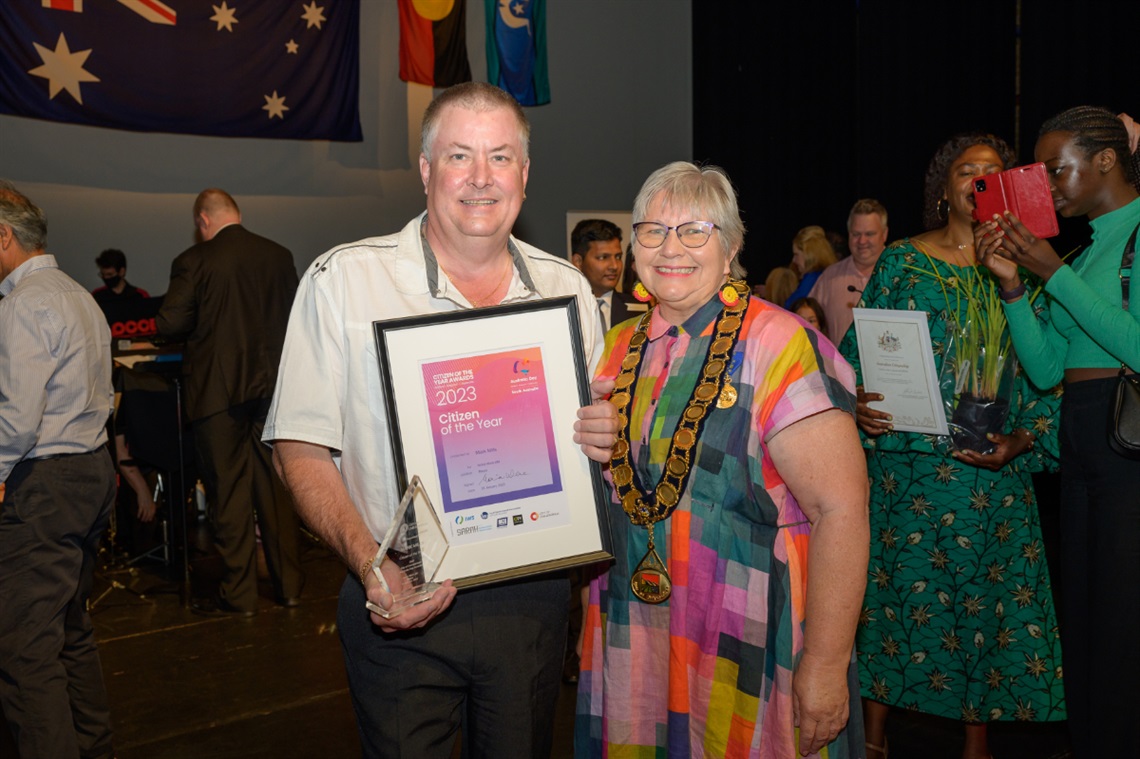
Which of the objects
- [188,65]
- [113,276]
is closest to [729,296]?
[188,65]

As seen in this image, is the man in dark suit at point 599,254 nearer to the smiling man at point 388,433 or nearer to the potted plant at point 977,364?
the potted plant at point 977,364

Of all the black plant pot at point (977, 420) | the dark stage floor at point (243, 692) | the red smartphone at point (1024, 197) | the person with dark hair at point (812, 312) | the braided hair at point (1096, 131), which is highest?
the braided hair at point (1096, 131)

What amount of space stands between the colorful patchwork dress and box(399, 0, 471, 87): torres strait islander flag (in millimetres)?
7804

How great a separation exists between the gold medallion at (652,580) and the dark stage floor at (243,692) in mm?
1828

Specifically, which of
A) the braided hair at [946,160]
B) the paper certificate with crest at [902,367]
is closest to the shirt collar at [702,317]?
the paper certificate with crest at [902,367]

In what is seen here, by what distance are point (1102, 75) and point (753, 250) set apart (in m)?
4.64

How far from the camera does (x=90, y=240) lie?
8180 millimetres

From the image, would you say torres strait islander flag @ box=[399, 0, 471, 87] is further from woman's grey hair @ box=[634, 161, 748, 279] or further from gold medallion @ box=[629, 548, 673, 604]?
gold medallion @ box=[629, 548, 673, 604]

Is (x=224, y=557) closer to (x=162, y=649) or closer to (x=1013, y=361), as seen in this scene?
(x=162, y=649)

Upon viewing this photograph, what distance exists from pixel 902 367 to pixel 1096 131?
0.80 m

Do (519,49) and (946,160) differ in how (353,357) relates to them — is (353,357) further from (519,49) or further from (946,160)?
(519,49)

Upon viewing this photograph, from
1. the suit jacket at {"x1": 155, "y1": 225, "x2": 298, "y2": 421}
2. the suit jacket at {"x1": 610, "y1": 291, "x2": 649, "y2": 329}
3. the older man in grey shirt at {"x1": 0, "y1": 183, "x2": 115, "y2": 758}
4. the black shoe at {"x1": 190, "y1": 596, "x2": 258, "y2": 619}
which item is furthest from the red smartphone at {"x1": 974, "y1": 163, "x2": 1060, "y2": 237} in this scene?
the black shoe at {"x1": 190, "y1": 596, "x2": 258, "y2": 619}

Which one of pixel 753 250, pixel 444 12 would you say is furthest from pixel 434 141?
pixel 753 250

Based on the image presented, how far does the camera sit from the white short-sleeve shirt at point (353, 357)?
1.78 metres
